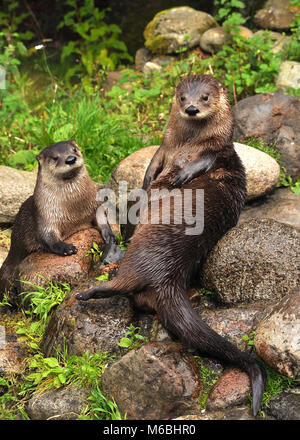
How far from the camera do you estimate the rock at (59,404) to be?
9.59 feet

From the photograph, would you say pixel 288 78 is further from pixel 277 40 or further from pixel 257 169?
pixel 257 169

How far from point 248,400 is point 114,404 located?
0.64 metres

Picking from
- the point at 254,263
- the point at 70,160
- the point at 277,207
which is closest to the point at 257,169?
the point at 277,207

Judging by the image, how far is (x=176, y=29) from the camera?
682 centimetres

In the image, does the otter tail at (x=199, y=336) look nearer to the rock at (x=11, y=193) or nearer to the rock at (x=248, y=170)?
the rock at (x=248, y=170)

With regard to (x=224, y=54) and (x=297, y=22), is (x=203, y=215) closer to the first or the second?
(x=224, y=54)

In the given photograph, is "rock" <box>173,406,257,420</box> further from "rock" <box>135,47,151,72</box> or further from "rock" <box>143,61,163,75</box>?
"rock" <box>135,47,151,72</box>

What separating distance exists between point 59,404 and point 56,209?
4.81 feet

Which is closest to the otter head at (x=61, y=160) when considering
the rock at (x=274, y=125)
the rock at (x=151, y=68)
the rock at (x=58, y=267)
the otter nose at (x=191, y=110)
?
the rock at (x=58, y=267)

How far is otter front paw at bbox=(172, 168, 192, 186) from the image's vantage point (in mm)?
3482

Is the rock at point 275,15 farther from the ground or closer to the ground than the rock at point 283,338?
farther from the ground

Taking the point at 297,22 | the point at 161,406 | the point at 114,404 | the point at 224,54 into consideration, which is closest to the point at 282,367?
the point at 161,406

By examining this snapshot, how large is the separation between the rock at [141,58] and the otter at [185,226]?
11.3ft

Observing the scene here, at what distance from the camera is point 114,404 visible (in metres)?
2.76
